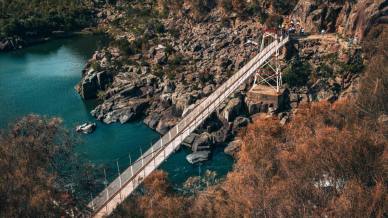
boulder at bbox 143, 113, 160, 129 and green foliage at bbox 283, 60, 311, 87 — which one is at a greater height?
green foliage at bbox 283, 60, 311, 87

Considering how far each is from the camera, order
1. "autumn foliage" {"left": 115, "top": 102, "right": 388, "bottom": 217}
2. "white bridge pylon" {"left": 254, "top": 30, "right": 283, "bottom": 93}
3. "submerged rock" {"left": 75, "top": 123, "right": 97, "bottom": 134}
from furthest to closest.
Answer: "white bridge pylon" {"left": 254, "top": 30, "right": 283, "bottom": 93}, "submerged rock" {"left": 75, "top": 123, "right": 97, "bottom": 134}, "autumn foliage" {"left": 115, "top": 102, "right": 388, "bottom": 217}

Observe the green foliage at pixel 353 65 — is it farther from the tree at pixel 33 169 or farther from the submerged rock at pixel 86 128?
the tree at pixel 33 169

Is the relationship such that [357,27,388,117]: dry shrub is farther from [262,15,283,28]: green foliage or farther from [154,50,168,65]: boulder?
[154,50,168,65]: boulder

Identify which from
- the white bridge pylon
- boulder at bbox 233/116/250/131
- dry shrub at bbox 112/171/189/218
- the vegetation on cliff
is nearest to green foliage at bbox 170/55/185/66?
the white bridge pylon

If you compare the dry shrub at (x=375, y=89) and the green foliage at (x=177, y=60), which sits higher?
the dry shrub at (x=375, y=89)

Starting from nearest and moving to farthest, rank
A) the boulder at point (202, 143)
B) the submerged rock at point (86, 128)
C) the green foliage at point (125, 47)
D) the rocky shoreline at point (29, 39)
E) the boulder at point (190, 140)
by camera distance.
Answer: the boulder at point (202, 143) < the boulder at point (190, 140) < the submerged rock at point (86, 128) < the green foliage at point (125, 47) < the rocky shoreline at point (29, 39)

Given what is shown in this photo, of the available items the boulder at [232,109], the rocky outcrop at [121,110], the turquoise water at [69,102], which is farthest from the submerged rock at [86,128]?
the boulder at [232,109]

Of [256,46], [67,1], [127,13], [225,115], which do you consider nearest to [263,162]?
[225,115]
